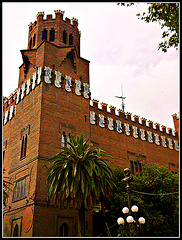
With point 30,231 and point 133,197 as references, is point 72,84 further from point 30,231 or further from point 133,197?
point 30,231

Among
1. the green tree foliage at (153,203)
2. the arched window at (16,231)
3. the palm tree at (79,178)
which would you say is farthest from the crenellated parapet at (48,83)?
the arched window at (16,231)

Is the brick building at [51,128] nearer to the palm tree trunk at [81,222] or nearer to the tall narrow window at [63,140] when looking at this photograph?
the tall narrow window at [63,140]

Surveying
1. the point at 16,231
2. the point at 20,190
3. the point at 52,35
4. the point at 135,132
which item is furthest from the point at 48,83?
the point at 135,132

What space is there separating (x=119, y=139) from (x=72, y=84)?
810cm

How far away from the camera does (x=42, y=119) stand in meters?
23.3

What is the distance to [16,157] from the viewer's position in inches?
989

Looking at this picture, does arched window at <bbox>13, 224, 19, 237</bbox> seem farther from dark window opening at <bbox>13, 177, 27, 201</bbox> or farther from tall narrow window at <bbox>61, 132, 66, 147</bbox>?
tall narrow window at <bbox>61, 132, 66, 147</bbox>

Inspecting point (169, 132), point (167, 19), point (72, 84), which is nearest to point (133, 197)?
point (72, 84)

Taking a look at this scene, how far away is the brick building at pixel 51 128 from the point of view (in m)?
20.9

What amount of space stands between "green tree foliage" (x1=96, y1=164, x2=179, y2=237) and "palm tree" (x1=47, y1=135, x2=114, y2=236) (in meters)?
3.21

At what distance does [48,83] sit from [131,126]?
12067 millimetres

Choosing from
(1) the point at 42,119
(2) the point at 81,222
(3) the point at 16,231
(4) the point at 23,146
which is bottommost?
(3) the point at 16,231

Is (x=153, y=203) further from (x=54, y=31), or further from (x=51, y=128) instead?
(x=54, y=31)

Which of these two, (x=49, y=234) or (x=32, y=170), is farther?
(x=32, y=170)
